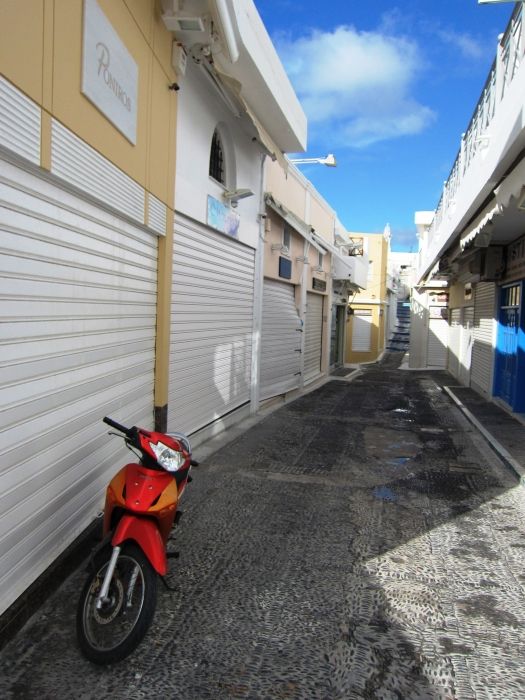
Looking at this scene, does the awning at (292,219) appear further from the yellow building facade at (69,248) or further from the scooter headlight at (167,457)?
the scooter headlight at (167,457)

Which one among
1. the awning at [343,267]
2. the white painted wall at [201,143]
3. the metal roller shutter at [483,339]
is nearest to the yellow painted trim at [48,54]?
the white painted wall at [201,143]

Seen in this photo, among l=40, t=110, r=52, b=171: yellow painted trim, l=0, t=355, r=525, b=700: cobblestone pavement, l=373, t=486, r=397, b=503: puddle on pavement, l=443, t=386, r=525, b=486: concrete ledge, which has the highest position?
l=40, t=110, r=52, b=171: yellow painted trim

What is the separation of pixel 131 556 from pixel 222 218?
5.78 m

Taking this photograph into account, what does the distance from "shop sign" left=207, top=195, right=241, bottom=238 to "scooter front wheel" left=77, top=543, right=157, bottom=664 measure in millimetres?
5258

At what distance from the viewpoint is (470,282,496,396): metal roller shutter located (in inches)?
502

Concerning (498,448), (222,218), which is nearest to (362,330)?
(498,448)

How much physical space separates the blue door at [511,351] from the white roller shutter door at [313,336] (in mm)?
4845

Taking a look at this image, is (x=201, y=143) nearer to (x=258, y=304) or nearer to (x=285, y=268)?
(x=258, y=304)

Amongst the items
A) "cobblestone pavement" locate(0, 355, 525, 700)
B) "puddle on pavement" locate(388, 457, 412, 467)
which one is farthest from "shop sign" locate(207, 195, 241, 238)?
"puddle on pavement" locate(388, 457, 412, 467)

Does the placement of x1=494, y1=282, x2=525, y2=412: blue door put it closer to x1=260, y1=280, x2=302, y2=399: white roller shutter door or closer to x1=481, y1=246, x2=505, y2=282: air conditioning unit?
x1=481, y1=246, x2=505, y2=282: air conditioning unit

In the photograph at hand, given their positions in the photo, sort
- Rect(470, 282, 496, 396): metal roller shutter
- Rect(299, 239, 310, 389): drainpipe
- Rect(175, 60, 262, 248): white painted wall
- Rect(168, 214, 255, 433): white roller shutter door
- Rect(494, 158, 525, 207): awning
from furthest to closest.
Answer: Rect(299, 239, 310, 389): drainpipe, Rect(470, 282, 496, 396): metal roller shutter, Rect(168, 214, 255, 433): white roller shutter door, Rect(175, 60, 262, 248): white painted wall, Rect(494, 158, 525, 207): awning

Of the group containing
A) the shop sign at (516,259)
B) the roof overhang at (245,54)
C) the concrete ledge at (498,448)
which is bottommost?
the concrete ledge at (498,448)

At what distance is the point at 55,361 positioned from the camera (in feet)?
11.6

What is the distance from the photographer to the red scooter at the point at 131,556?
2748 millimetres
